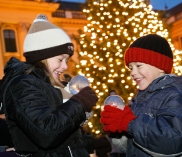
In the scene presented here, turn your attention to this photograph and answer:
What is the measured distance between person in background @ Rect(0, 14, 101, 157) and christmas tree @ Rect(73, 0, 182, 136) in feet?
33.7

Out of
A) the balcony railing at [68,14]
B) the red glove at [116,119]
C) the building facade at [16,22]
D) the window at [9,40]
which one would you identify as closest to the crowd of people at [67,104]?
the red glove at [116,119]

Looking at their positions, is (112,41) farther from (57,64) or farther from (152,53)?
(57,64)

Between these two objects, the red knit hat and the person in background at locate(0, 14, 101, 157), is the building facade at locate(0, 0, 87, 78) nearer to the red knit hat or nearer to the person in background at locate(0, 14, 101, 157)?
the red knit hat

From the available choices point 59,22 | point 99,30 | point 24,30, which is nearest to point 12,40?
point 24,30

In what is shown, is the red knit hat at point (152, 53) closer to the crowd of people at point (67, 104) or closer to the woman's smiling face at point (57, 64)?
the crowd of people at point (67, 104)

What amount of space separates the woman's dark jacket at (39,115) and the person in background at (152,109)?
29 centimetres

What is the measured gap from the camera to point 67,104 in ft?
7.23

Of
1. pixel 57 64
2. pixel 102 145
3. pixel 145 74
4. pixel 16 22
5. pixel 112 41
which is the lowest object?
pixel 102 145

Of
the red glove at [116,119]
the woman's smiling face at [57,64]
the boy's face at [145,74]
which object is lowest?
the red glove at [116,119]

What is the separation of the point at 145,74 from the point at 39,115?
91 cm

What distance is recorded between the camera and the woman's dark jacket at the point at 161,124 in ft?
7.00

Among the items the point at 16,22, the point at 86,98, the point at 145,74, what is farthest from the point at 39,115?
the point at 16,22

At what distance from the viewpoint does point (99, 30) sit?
1353cm

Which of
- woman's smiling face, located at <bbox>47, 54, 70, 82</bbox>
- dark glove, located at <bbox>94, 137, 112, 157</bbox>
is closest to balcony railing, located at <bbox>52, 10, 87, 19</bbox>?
dark glove, located at <bbox>94, 137, 112, 157</bbox>
